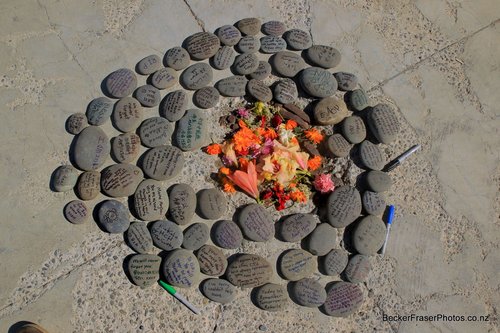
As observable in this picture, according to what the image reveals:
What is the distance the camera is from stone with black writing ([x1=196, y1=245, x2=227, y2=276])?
3.07 m

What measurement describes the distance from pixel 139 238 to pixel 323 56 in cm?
180

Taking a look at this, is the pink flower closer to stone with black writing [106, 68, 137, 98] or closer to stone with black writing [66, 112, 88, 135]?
stone with black writing [106, 68, 137, 98]

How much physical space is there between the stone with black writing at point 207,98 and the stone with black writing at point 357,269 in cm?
138

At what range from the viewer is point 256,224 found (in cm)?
317

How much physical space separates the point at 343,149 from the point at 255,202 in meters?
0.69

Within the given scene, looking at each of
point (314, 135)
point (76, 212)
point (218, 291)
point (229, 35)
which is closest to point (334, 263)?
point (218, 291)

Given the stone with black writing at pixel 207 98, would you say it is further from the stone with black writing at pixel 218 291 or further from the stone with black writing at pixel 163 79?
the stone with black writing at pixel 218 291

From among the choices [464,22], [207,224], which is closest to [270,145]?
[207,224]

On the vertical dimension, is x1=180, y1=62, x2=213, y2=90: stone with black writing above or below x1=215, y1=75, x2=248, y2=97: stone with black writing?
below

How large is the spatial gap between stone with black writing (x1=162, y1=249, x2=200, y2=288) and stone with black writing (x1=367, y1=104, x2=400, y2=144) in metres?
1.50

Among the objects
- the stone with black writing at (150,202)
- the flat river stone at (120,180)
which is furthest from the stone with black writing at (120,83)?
the stone with black writing at (150,202)

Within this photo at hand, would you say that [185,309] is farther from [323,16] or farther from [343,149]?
[323,16]

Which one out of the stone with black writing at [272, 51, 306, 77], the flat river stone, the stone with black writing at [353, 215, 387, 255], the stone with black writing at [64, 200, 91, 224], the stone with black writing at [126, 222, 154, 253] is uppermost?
the stone with black writing at [272, 51, 306, 77]

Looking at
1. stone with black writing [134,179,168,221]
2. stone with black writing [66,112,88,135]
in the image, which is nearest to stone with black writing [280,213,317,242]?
stone with black writing [134,179,168,221]
